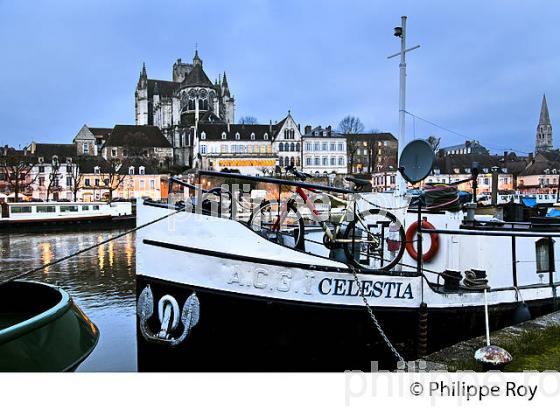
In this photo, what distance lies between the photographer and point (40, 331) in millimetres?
3807

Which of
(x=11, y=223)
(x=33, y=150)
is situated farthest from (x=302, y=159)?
(x=11, y=223)

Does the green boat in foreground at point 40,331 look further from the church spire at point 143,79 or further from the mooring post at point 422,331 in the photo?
the church spire at point 143,79

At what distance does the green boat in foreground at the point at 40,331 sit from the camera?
3691 millimetres

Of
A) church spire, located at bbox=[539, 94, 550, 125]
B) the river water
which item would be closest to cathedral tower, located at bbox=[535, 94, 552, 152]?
church spire, located at bbox=[539, 94, 550, 125]

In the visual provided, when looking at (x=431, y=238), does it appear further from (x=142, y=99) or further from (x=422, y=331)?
(x=142, y=99)

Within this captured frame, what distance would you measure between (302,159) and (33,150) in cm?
3935

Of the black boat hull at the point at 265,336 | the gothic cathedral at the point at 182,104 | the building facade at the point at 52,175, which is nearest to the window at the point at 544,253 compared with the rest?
the black boat hull at the point at 265,336

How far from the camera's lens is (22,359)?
12.2 feet

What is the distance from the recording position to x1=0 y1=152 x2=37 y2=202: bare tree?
53.5 metres

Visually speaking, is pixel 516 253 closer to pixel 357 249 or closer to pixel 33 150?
pixel 357 249

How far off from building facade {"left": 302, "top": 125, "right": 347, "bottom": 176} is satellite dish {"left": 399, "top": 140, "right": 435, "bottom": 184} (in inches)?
2801

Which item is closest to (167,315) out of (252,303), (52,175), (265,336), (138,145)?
(252,303)

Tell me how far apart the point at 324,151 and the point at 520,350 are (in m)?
74.0

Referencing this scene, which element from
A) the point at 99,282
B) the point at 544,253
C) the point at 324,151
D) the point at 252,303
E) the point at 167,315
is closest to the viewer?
the point at 252,303
